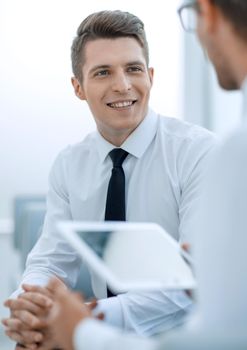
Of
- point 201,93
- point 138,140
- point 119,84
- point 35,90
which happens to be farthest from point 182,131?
point 201,93

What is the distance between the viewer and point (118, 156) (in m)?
2.17

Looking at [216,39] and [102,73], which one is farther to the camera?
[102,73]

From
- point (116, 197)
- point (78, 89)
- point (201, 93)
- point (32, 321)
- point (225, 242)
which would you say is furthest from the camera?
point (201, 93)

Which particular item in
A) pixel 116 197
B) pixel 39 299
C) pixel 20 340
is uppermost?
pixel 116 197

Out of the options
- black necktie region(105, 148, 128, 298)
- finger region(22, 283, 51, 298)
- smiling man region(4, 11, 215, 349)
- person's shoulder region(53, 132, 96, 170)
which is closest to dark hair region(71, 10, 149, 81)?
smiling man region(4, 11, 215, 349)

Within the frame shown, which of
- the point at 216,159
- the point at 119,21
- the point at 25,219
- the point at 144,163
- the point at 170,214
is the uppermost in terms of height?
the point at 119,21

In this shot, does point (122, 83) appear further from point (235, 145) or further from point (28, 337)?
point (235, 145)

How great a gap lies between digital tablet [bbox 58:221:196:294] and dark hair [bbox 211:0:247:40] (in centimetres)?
43

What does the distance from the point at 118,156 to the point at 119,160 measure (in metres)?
0.02

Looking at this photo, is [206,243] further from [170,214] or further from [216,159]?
[170,214]

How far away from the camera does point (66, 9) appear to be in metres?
4.42

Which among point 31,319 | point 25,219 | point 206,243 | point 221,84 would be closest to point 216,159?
point 206,243

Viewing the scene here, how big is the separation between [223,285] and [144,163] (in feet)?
4.09

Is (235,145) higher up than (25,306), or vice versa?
(235,145)
